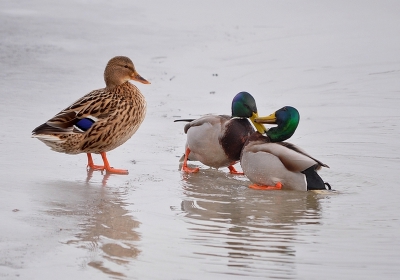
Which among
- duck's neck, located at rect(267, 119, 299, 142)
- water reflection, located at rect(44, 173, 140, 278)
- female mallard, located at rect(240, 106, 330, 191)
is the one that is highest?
duck's neck, located at rect(267, 119, 299, 142)

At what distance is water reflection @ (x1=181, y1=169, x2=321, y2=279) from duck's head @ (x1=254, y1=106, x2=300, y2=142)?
437 millimetres

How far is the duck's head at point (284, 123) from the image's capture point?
6.99m

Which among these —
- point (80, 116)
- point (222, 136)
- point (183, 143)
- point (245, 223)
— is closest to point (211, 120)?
point (222, 136)

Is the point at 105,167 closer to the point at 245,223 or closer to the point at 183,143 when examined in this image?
the point at 183,143

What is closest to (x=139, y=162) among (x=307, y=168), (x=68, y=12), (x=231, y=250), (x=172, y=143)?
(x=172, y=143)

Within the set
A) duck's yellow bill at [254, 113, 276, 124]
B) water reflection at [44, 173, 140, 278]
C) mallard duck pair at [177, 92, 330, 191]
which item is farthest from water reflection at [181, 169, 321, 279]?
duck's yellow bill at [254, 113, 276, 124]

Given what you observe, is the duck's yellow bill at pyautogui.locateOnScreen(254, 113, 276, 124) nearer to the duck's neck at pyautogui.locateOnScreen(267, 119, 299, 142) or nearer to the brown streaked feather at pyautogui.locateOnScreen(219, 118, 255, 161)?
the duck's neck at pyautogui.locateOnScreen(267, 119, 299, 142)

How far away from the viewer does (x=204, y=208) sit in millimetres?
5934

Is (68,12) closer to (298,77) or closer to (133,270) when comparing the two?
(298,77)

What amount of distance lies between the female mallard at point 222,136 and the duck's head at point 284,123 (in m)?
Answer: 0.21

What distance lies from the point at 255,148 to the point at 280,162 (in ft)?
0.83

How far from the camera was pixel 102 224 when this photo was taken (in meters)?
5.34

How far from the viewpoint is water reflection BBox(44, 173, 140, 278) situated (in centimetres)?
461

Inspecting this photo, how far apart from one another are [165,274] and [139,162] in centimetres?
293
